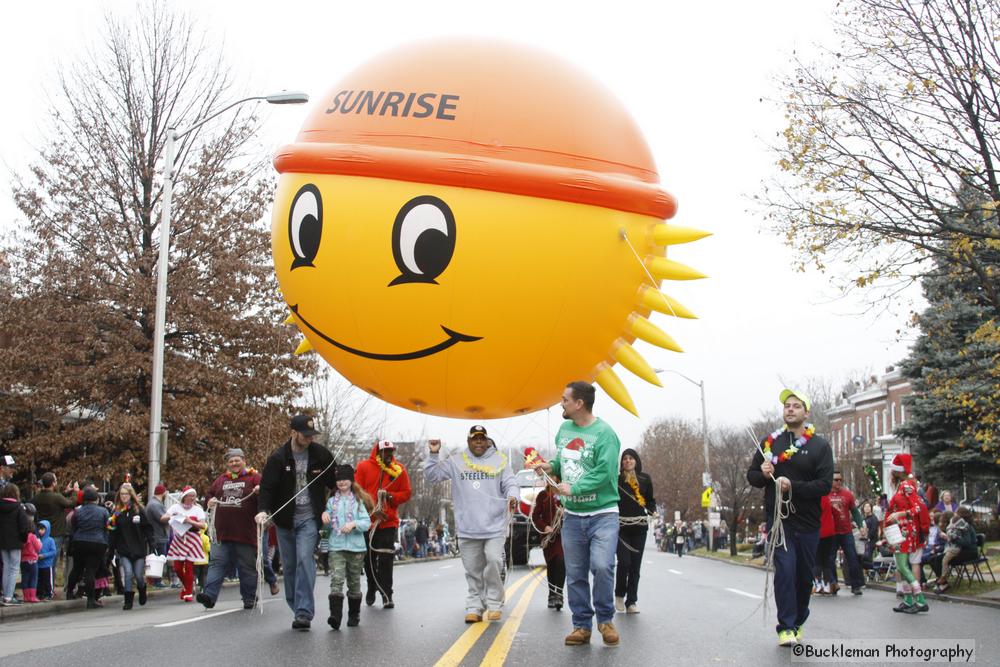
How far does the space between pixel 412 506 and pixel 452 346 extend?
6072 centimetres

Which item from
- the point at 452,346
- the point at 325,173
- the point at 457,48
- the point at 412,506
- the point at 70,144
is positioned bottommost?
the point at 412,506

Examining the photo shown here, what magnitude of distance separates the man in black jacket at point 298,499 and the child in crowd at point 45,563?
262 inches

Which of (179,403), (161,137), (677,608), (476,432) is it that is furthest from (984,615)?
(161,137)

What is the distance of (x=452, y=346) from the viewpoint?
611 centimetres

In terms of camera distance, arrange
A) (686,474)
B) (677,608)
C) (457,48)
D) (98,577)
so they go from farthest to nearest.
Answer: (686,474) < (98,577) < (677,608) < (457,48)

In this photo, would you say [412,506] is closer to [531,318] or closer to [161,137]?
[161,137]

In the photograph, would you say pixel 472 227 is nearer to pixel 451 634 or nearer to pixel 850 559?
pixel 451 634

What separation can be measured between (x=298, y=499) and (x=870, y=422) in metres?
59.5

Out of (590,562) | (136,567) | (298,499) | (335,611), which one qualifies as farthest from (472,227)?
(136,567)

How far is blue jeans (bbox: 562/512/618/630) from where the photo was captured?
279 inches

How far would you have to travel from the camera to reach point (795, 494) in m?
7.32

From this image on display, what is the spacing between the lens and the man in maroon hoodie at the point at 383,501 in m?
9.83

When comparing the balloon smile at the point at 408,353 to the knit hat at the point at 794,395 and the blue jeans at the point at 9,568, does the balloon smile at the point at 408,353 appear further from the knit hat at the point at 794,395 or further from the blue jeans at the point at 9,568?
the blue jeans at the point at 9,568

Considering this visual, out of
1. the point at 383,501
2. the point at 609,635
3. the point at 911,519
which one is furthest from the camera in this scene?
the point at 911,519
